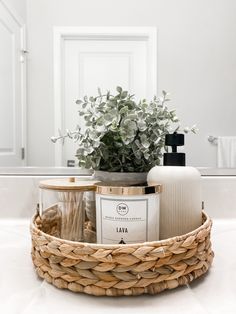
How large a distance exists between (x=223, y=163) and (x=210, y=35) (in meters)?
0.36

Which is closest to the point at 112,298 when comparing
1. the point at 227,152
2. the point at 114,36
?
the point at 227,152

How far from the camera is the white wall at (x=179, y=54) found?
770 millimetres

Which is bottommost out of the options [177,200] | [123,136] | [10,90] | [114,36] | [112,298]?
[112,298]

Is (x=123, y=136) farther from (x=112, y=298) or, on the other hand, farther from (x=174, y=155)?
(x=112, y=298)

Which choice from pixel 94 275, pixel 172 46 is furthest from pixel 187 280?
pixel 172 46

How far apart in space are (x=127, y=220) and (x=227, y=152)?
48cm

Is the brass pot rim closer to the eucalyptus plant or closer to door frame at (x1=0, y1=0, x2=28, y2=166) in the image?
the eucalyptus plant

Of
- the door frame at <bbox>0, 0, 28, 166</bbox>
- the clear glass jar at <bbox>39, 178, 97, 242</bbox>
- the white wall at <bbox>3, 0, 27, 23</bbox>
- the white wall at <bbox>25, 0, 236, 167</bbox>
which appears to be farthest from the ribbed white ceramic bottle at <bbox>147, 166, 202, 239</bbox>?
the white wall at <bbox>3, 0, 27, 23</bbox>

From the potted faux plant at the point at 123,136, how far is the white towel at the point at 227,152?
0.27m

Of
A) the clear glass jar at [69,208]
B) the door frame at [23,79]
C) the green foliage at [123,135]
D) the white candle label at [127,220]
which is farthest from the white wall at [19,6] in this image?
the white candle label at [127,220]

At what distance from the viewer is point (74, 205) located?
0.50m

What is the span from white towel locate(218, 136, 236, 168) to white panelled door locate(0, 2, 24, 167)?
554mm

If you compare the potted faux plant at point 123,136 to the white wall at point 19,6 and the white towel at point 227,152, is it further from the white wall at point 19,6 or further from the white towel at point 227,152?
the white wall at point 19,6

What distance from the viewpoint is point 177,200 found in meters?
0.47
